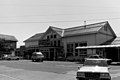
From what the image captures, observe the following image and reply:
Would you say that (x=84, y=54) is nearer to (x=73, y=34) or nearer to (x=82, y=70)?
(x=73, y=34)

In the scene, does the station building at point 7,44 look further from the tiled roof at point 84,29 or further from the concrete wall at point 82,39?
the concrete wall at point 82,39

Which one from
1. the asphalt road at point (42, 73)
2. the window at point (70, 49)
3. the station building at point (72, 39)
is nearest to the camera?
the asphalt road at point (42, 73)

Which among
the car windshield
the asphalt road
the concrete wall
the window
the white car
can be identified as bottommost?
the asphalt road

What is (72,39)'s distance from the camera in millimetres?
49688

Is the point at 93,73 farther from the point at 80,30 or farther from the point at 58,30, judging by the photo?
the point at 58,30

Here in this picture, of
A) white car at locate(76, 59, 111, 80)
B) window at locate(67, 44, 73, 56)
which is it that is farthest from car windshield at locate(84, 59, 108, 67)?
window at locate(67, 44, 73, 56)

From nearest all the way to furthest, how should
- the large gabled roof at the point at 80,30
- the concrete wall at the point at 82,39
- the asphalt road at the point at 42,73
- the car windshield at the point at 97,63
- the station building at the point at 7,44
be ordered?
the car windshield at the point at 97,63
the asphalt road at the point at 42,73
the concrete wall at the point at 82,39
the large gabled roof at the point at 80,30
the station building at the point at 7,44

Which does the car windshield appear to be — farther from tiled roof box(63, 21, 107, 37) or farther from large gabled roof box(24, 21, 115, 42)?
tiled roof box(63, 21, 107, 37)

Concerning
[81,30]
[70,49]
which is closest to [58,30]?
[70,49]

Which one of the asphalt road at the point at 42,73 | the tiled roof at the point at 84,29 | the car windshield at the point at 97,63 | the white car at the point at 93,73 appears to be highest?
the tiled roof at the point at 84,29

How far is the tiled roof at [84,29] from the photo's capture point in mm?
45644

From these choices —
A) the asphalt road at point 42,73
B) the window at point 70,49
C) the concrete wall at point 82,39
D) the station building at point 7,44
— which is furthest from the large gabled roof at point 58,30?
the asphalt road at point 42,73

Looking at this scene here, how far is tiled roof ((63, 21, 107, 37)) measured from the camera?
45644 mm

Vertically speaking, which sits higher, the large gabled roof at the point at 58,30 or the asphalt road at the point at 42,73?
the large gabled roof at the point at 58,30
